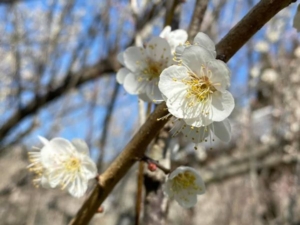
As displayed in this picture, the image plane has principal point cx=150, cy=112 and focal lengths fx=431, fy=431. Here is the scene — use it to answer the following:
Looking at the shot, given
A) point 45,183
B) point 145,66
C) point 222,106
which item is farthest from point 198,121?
point 45,183

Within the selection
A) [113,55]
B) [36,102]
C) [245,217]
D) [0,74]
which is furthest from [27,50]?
[245,217]

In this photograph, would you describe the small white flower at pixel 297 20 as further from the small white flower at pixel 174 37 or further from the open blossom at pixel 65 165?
the open blossom at pixel 65 165

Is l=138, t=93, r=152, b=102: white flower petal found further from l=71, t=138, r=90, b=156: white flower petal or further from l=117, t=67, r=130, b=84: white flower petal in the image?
l=71, t=138, r=90, b=156: white flower petal

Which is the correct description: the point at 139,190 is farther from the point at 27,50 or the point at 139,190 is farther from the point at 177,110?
the point at 27,50

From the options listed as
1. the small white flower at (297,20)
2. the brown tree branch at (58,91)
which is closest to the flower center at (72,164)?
the small white flower at (297,20)

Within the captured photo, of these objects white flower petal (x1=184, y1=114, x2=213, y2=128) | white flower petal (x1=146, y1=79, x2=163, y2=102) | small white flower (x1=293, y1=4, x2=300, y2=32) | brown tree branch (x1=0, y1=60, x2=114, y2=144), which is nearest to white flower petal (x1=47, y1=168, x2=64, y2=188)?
white flower petal (x1=146, y1=79, x2=163, y2=102)

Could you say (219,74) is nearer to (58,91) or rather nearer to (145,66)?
(145,66)
